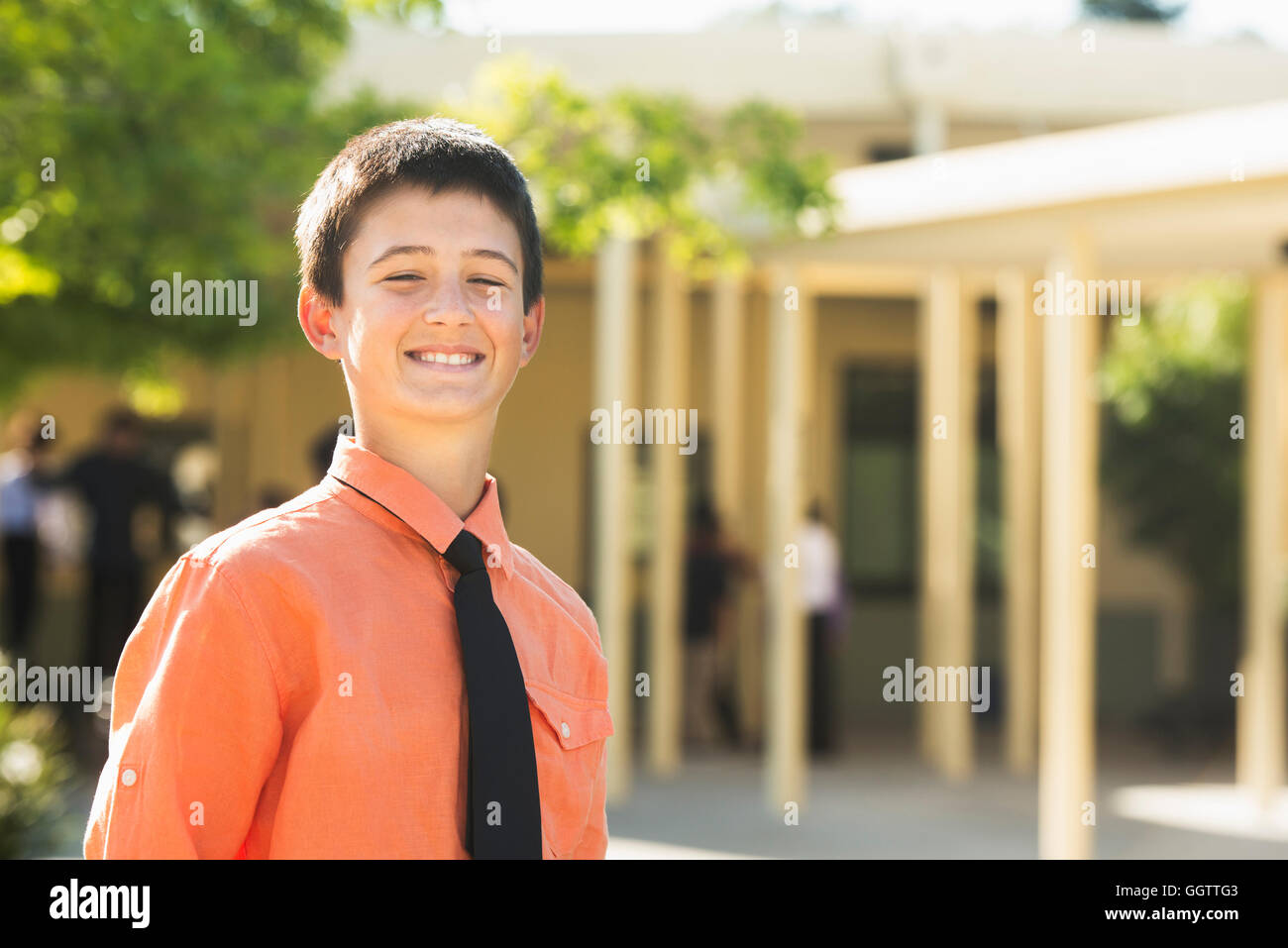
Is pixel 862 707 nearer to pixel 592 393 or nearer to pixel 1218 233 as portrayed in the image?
pixel 592 393

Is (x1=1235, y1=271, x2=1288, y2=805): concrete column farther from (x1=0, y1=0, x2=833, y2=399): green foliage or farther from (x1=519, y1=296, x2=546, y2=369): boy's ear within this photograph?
(x1=519, y1=296, x2=546, y2=369): boy's ear

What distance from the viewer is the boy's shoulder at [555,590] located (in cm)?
192

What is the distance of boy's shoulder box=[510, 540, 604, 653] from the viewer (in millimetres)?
1917

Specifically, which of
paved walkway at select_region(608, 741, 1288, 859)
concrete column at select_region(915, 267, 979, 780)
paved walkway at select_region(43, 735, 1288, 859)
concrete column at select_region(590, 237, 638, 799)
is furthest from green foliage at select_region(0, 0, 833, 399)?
paved walkway at select_region(608, 741, 1288, 859)

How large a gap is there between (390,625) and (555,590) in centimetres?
37

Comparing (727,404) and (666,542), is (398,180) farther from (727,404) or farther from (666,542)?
(727,404)

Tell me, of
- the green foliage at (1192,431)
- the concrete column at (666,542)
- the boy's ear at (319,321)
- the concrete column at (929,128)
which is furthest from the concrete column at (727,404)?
the boy's ear at (319,321)

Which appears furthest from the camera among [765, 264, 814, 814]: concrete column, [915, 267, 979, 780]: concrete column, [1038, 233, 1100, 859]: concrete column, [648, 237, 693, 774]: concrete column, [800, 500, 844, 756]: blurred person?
[800, 500, 844, 756]: blurred person

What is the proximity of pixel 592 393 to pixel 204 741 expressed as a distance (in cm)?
1393

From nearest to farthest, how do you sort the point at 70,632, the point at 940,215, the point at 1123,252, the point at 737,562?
the point at 940,215, the point at 1123,252, the point at 737,562, the point at 70,632

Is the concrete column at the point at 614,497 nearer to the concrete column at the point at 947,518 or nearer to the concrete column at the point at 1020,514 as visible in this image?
the concrete column at the point at 947,518

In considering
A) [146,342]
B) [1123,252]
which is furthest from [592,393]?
[1123,252]

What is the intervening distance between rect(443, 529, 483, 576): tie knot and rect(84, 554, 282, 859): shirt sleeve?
0.25 meters
